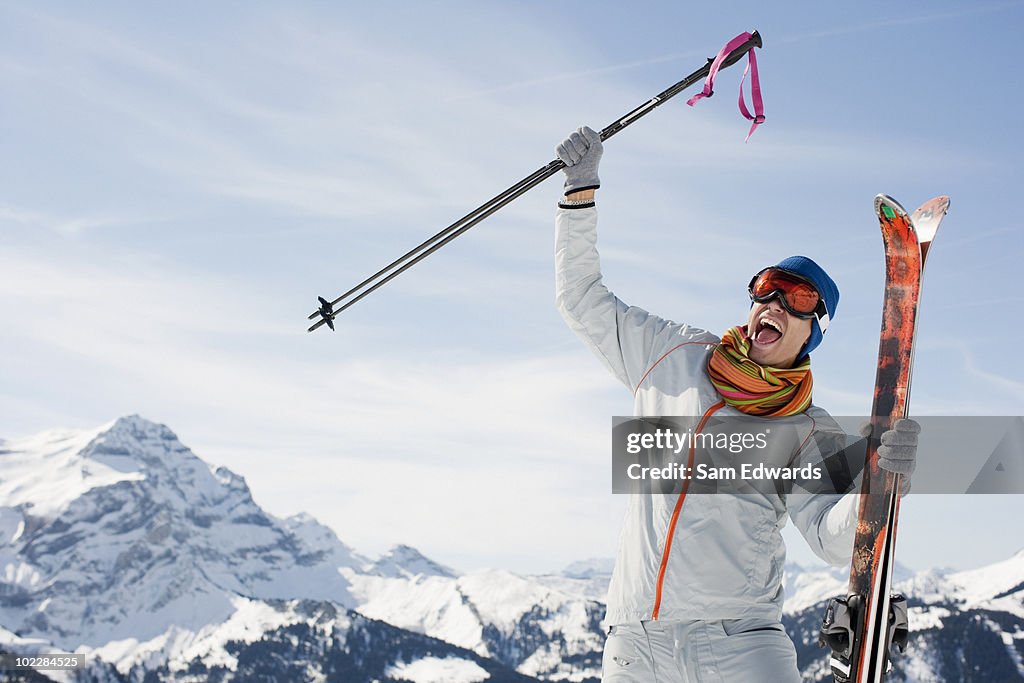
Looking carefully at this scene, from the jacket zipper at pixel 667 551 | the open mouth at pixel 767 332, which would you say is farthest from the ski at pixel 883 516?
the jacket zipper at pixel 667 551

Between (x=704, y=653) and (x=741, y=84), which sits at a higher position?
(x=741, y=84)

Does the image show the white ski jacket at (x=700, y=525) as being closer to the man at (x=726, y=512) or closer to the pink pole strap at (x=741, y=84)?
the man at (x=726, y=512)

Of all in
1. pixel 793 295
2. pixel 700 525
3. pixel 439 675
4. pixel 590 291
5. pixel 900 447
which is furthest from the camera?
pixel 439 675

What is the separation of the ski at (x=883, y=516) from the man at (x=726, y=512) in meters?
0.13

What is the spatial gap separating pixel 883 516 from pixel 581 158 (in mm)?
2256

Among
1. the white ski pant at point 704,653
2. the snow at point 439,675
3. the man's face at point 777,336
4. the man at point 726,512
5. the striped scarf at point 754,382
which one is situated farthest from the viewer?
the snow at point 439,675

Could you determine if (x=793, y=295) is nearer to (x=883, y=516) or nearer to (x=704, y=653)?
(x=883, y=516)

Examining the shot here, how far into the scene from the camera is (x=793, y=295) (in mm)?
4254

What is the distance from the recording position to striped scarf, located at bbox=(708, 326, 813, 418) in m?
4.12

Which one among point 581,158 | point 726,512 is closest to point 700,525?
point 726,512

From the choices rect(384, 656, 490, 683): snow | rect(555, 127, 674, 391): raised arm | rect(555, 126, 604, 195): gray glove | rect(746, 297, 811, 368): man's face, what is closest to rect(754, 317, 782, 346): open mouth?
rect(746, 297, 811, 368): man's face

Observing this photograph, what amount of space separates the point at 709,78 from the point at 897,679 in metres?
155

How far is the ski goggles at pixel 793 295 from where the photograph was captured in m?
4.25

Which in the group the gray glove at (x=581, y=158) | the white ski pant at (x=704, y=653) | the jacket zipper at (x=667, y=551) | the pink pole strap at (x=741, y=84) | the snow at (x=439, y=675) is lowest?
the snow at (x=439, y=675)
